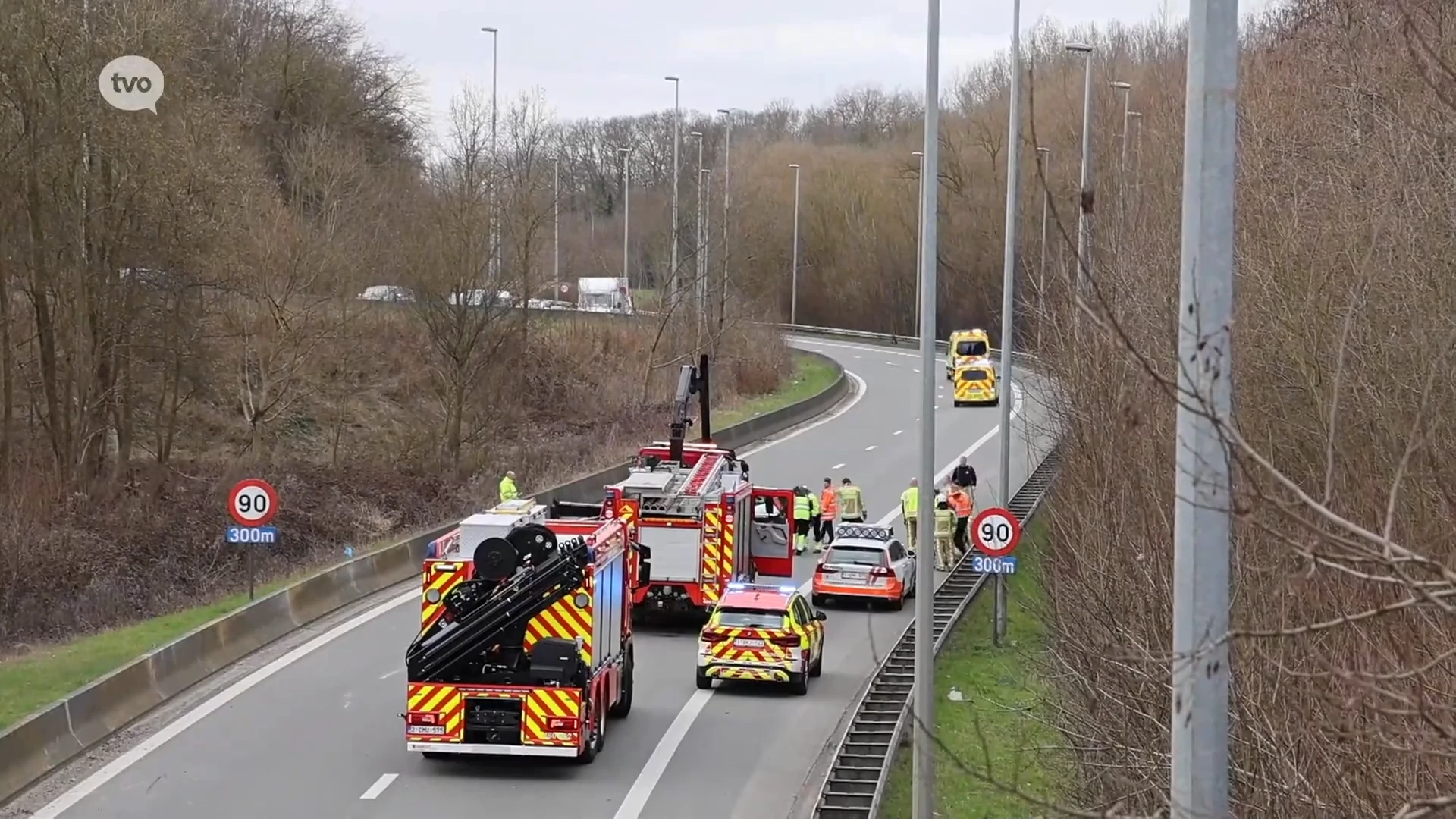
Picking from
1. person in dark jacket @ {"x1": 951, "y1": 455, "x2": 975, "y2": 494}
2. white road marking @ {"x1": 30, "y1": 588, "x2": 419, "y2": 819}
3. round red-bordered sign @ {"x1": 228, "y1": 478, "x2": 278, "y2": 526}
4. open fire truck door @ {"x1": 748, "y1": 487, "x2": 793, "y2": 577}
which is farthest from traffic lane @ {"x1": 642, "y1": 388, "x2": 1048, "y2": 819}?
person in dark jacket @ {"x1": 951, "y1": 455, "x2": 975, "y2": 494}

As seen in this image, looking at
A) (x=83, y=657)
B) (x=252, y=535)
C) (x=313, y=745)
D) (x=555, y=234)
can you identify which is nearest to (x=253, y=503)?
(x=252, y=535)

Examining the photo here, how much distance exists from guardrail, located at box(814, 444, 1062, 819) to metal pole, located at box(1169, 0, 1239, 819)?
7.75m

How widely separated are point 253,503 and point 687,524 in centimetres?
657

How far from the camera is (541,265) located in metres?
57.2

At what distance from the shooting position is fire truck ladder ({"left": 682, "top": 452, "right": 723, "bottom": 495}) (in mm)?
27141

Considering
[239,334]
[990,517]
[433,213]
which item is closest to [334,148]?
[433,213]

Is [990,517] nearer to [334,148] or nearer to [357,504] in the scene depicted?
[357,504]

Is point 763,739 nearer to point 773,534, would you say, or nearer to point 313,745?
point 313,745

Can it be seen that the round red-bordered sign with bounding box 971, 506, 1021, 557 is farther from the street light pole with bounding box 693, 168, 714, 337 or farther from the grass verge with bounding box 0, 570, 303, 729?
the street light pole with bounding box 693, 168, 714, 337

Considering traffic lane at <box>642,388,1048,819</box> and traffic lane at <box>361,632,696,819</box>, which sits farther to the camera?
traffic lane at <box>642,388,1048,819</box>

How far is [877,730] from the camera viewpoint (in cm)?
2062

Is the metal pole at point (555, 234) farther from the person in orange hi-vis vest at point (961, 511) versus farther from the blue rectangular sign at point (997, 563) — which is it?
the blue rectangular sign at point (997, 563)

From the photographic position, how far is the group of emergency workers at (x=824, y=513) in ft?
119

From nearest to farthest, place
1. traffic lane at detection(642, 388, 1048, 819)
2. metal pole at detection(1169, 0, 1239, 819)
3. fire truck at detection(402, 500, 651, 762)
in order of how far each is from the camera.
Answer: metal pole at detection(1169, 0, 1239, 819)
fire truck at detection(402, 500, 651, 762)
traffic lane at detection(642, 388, 1048, 819)
